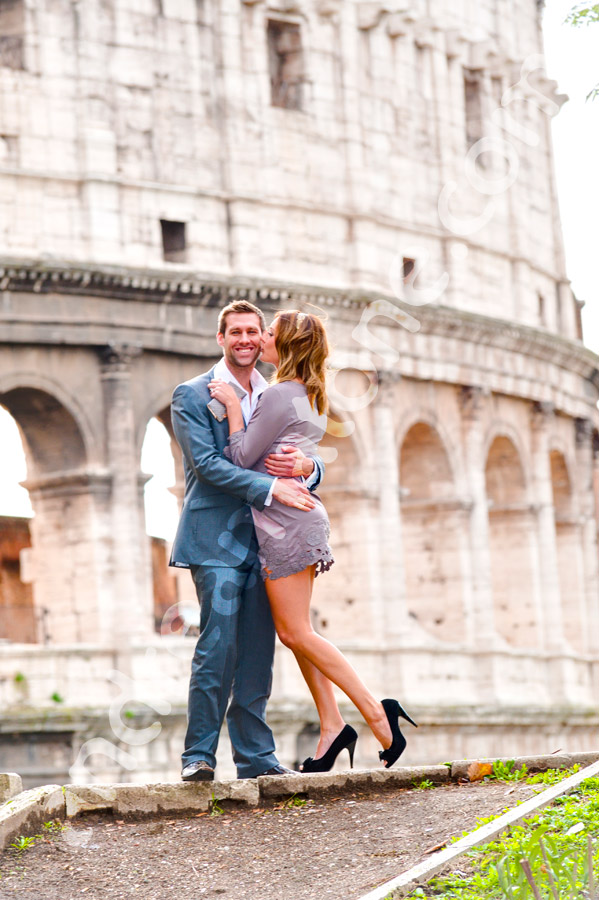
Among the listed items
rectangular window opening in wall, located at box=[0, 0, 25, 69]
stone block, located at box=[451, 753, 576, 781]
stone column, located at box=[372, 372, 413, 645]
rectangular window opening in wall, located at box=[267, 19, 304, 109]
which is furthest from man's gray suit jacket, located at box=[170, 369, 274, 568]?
rectangular window opening in wall, located at box=[267, 19, 304, 109]

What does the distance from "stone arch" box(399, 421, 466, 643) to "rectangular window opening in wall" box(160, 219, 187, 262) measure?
5.67 meters

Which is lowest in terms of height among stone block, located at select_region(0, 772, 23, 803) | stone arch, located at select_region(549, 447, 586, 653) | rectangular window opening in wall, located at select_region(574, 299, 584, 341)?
stone block, located at select_region(0, 772, 23, 803)

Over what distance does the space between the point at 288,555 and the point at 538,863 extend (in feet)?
8.69

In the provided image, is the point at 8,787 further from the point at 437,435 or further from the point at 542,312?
the point at 542,312

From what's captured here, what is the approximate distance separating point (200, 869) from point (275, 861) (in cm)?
33

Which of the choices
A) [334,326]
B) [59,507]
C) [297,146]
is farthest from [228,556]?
[297,146]

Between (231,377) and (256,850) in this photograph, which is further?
(231,377)

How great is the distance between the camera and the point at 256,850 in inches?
364

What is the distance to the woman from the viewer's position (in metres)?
10.3

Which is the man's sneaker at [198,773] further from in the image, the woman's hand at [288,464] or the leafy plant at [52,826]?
the woman's hand at [288,464]

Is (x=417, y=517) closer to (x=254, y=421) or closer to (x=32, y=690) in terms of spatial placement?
(x=32, y=690)

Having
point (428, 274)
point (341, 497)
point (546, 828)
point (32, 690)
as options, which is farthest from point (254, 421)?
point (428, 274)

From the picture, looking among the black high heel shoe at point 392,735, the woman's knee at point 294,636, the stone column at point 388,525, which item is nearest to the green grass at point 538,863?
the black high heel shoe at point 392,735

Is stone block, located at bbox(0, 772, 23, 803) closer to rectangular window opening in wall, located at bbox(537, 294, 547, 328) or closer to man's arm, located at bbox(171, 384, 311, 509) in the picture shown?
man's arm, located at bbox(171, 384, 311, 509)
